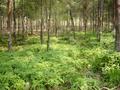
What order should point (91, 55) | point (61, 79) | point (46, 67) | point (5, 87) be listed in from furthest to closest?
point (91, 55) → point (46, 67) → point (61, 79) → point (5, 87)

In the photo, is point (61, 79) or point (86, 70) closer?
point (61, 79)

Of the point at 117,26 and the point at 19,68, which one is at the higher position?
the point at 117,26

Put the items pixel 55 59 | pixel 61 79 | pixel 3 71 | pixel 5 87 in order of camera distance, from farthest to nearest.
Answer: pixel 55 59
pixel 3 71
pixel 61 79
pixel 5 87

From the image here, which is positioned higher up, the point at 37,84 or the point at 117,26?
the point at 117,26

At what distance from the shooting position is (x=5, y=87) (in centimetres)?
963

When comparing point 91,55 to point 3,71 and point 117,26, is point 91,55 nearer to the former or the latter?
point 117,26

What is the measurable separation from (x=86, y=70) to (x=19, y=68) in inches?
129

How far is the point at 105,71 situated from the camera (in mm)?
11250

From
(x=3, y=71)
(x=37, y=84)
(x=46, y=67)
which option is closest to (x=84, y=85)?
(x=37, y=84)

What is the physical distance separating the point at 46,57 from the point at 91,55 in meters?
3.73

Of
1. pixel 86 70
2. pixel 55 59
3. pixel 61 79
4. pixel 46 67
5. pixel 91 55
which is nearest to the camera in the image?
pixel 61 79

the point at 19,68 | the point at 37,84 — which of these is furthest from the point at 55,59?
the point at 37,84

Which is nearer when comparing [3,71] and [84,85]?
[84,85]

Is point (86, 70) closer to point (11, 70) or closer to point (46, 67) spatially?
point (46, 67)
